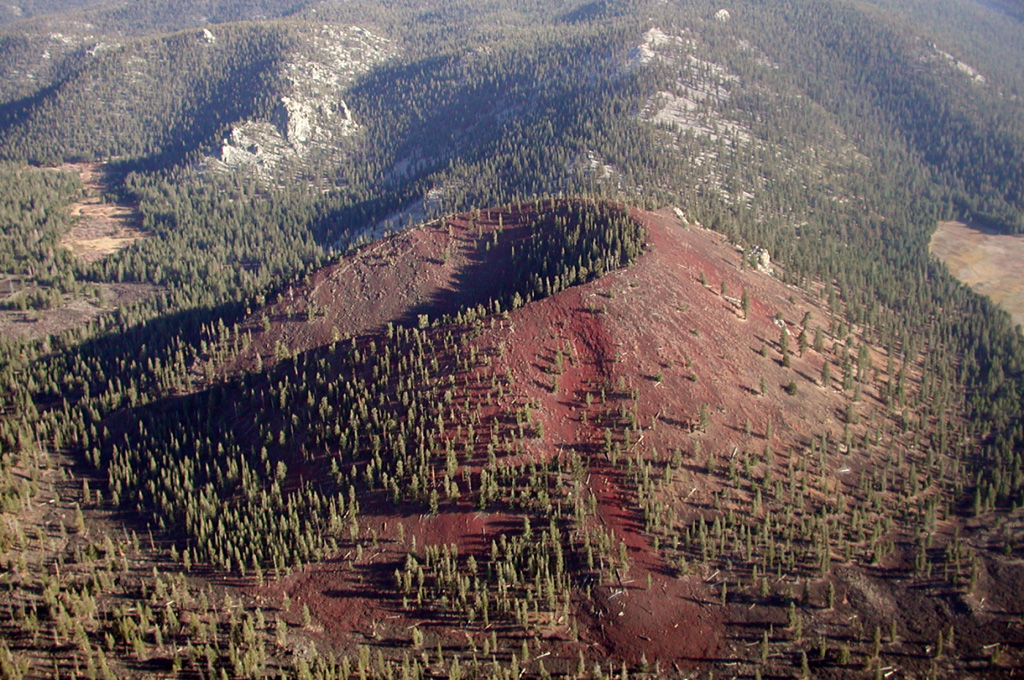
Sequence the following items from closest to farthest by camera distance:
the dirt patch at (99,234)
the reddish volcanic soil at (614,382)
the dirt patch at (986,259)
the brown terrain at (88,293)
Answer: the reddish volcanic soil at (614,382)
the brown terrain at (88,293)
the dirt patch at (986,259)
the dirt patch at (99,234)

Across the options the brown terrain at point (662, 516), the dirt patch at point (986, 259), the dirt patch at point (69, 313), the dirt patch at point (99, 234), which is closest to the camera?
the brown terrain at point (662, 516)

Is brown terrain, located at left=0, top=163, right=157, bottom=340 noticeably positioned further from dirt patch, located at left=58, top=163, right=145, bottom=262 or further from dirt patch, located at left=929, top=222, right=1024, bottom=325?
dirt patch, located at left=929, top=222, right=1024, bottom=325

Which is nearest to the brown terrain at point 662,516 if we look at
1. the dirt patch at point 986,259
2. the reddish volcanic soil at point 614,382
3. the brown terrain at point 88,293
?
the reddish volcanic soil at point 614,382

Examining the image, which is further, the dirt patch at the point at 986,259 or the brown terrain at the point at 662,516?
the dirt patch at the point at 986,259

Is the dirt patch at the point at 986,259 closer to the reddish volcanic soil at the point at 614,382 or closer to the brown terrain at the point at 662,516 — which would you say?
the reddish volcanic soil at the point at 614,382

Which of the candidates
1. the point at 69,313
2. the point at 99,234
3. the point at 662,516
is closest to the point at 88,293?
the point at 69,313

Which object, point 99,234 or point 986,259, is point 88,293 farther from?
point 986,259

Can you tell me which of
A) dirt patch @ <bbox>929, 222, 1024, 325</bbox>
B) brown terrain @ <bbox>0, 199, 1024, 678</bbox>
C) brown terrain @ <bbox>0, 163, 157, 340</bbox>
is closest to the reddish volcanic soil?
brown terrain @ <bbox>0, 199, 1024, 678</bbox>

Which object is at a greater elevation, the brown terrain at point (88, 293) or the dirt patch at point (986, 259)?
the dirt patch at point (986, 259)
